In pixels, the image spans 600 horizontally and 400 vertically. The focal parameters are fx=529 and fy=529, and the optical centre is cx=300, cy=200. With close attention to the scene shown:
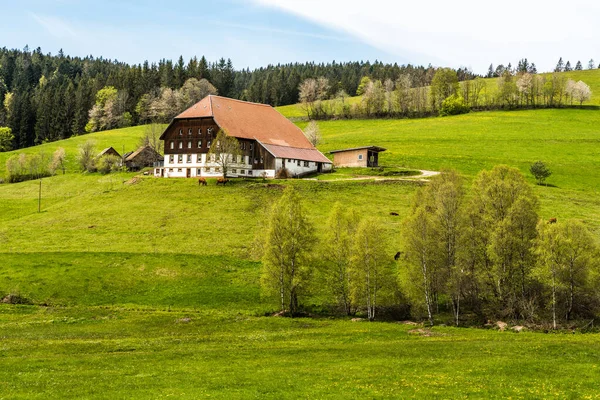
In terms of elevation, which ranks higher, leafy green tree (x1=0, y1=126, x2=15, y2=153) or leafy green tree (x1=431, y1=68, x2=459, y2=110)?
leafy green tree (x1=431, y1=68, x2=459, y2=110)

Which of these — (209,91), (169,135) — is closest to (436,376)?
(169,135)

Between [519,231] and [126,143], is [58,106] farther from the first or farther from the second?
[519,231]

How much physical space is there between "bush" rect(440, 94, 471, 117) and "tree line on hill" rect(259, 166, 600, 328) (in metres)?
127

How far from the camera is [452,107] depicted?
17175 centimetres

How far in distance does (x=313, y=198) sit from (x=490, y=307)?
38388mm

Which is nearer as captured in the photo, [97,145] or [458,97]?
[97,145]

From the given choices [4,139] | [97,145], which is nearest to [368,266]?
[97,145]

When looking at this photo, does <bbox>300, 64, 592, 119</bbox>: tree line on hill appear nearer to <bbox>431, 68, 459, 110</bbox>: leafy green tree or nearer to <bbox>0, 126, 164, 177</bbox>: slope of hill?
<bbox>431, 68, 459, 110</bbox>: leafy green tree

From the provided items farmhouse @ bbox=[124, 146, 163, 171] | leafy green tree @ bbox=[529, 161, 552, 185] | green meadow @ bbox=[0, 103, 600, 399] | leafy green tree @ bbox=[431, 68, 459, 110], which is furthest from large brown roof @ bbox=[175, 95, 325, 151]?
leafy green tree @ bbox=[431, 68, 459, 110]

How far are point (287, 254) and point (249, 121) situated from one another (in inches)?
2701

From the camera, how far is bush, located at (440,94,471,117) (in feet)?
565

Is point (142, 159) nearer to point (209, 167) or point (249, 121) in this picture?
point (209, 167)

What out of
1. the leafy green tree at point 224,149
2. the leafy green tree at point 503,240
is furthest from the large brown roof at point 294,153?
the leafy green tree at point 503,240

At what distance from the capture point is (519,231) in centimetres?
4666
